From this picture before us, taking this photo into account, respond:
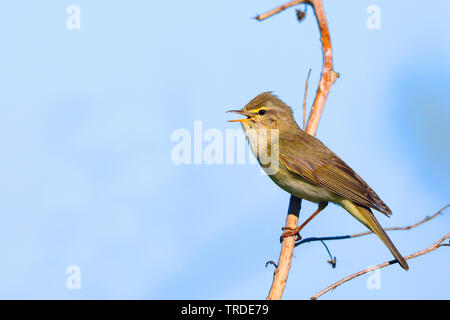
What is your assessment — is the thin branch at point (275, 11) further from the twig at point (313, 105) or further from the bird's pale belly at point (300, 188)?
the bird's pale belly at point (300, 188)

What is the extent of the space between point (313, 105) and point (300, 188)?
0.73 meters

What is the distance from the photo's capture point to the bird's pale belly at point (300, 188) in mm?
4504

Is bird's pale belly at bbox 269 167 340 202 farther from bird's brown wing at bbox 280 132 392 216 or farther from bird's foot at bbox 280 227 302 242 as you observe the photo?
bird's foot at bbox 280 227 302 242

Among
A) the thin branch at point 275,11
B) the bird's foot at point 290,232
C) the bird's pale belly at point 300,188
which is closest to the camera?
the thin branch at point 275,11

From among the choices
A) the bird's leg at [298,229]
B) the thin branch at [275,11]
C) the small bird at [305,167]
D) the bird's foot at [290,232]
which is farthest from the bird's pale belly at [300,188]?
the thin branch at [275,11]

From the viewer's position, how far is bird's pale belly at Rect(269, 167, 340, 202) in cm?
450

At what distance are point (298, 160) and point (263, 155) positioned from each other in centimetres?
31

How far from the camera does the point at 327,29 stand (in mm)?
3639

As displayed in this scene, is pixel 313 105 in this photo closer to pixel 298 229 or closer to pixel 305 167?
pixel 305 167

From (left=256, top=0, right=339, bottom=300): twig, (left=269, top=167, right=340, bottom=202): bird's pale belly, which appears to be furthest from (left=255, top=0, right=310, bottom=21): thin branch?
(left=269, top=167, right=340, bottom=202): bird's pale belly

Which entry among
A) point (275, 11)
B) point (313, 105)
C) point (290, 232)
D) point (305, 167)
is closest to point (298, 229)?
point (290, 232)
